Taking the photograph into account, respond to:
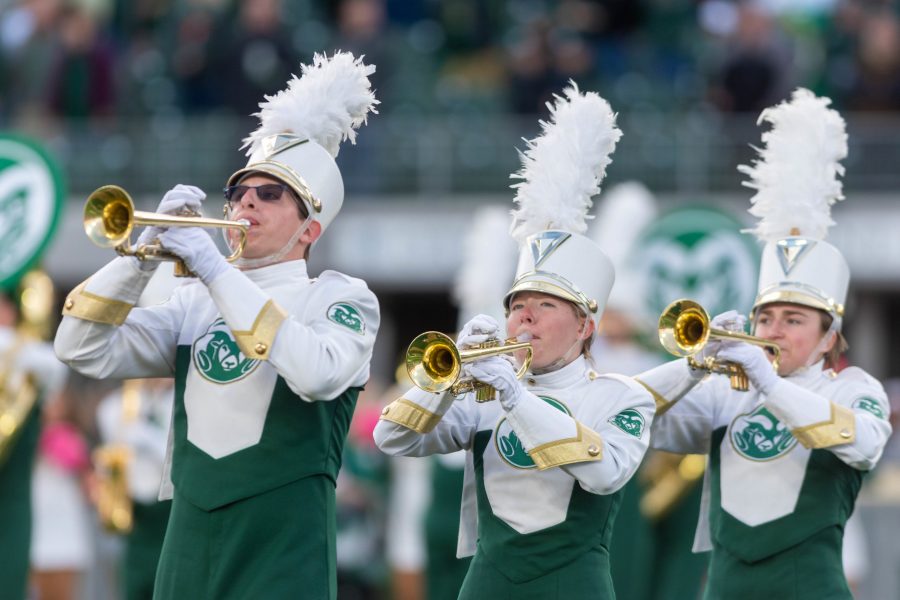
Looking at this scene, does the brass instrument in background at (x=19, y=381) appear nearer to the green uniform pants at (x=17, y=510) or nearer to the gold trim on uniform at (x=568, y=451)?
the green uniform pants at (x=17, y=510)

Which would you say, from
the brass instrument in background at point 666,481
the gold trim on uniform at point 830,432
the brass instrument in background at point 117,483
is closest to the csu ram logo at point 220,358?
the gold trim on uniform at point 830,432

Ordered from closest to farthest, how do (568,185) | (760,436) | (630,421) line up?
(630,421)
(568,185)
(760,436)

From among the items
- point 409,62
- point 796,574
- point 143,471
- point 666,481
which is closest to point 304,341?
point 796,574

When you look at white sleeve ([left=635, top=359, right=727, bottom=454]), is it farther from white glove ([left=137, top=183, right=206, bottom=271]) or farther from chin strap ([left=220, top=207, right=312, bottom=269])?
white glove ([left=137, top=183, right=206, bottom=271])

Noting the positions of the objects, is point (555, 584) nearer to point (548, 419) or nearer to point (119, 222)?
point (548, 419)

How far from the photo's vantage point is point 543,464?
6.13 meters

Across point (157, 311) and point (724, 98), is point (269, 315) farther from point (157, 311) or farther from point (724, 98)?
point (724, 98)

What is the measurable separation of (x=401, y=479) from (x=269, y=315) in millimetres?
6976

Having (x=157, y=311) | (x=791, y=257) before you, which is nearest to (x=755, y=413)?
(x=791, y=257)

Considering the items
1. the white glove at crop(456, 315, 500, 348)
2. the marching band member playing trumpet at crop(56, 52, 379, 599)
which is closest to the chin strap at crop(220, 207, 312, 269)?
the marching band member playing trumpet at crop(56, 52, 379, 599)

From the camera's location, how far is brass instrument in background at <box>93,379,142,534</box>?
1018 cm

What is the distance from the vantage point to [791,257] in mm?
7145

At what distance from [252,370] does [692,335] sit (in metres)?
1.40

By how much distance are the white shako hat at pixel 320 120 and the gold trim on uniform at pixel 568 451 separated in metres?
0.99
